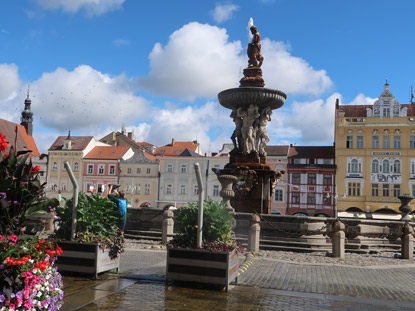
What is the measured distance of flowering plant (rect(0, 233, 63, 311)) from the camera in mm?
3539

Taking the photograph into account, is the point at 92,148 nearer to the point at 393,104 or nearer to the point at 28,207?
the point at 393,104

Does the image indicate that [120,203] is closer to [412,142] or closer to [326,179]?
[326,179]

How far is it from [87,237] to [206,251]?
79.8 inches

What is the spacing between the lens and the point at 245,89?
17.2 meters

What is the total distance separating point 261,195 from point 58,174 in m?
58.2

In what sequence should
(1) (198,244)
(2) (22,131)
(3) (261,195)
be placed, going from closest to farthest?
(1) (198,244) → (3) (261,195) → (2) (22,131)

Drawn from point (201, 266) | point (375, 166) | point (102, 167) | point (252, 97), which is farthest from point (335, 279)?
point (102, 167)

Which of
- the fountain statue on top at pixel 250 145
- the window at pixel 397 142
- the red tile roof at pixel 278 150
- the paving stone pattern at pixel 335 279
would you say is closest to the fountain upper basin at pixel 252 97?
the fountain statue on top at pixel 250 145

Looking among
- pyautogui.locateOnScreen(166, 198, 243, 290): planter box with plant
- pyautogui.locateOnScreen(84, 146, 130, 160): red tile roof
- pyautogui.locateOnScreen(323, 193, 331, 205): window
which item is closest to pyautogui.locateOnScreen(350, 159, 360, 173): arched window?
pyautogui.locateOnScreen(323, 193, 331, 205): window

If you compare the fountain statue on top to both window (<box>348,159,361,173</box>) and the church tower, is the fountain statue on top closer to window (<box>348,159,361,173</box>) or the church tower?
window (<box>348,159,361,173</box>)

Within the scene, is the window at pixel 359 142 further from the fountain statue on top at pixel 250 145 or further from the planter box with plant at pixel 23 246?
the planter box with plant at pixel 23 246

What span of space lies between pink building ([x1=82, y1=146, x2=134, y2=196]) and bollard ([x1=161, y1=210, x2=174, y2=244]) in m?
53.5

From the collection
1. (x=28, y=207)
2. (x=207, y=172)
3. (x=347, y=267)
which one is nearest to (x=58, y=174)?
(x=207, y=172)

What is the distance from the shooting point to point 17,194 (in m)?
3.97
